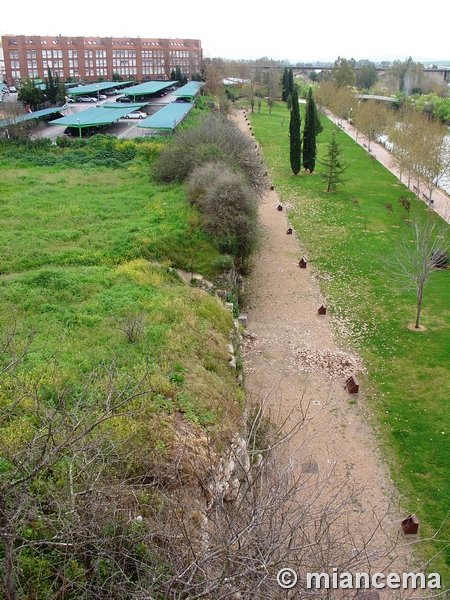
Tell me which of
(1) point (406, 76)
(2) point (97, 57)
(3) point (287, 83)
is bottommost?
(3) point (287, 83)

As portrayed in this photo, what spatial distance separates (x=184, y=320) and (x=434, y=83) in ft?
298

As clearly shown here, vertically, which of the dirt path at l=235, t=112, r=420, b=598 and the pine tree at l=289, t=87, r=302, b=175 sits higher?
the pine tree at l=289, t=87, r=302, b=175

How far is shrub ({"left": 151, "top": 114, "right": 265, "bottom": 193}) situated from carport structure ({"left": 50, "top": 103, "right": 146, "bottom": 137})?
13882mm

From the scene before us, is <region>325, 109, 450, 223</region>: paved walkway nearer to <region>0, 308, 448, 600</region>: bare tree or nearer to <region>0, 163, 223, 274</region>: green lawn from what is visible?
<region>0, 163, 223, 274</region>: green lawn

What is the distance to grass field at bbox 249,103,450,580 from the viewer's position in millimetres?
11305

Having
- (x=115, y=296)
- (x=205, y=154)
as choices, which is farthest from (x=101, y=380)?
(x=205, y=154)

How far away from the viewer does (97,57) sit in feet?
→ 247

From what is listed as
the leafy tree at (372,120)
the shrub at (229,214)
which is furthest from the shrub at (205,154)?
the leafy tree at (372,120)

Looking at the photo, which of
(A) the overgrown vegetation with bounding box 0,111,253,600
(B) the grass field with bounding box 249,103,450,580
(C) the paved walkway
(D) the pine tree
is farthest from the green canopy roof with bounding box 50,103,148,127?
(C) the paved walkway

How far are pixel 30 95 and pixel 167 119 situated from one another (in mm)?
15833

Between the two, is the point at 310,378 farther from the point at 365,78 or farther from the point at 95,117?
the point at 365,78

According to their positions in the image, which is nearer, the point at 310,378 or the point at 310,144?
the point at 310,378

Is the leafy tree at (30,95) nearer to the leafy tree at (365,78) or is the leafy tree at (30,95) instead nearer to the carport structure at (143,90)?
the carport structure at (143,90)

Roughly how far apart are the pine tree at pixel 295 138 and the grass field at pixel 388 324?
1.44 m
